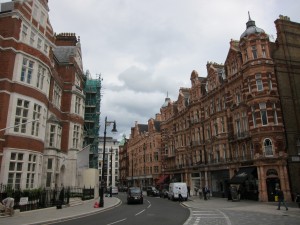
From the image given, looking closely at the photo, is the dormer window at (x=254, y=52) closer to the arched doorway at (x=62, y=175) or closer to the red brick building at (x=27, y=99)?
the red brick building at (x=27, y=99)

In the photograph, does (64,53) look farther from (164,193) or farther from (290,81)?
(290,81)

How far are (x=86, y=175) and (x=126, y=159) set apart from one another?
202ft

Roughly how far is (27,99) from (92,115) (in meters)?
27.3

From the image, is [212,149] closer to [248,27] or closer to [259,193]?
[259,193]

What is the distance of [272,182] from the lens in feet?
101

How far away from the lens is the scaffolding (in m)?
49.0

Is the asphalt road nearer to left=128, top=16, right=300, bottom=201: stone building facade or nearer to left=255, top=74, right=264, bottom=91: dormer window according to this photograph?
left=128, top=16, right=300, bottom=201: stone building facade

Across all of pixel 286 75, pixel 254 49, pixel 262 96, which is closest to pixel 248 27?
pixel 254 49

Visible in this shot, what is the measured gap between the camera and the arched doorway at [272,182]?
100 ft

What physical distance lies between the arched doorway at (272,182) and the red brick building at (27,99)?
2283 cm

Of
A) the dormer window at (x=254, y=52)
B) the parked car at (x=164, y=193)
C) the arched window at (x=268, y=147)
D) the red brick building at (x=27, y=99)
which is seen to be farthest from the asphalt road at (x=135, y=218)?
the dormer window at (x=254, y=52)

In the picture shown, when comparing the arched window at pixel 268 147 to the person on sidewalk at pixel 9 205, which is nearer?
the person on sidewalk at pixel 9 205

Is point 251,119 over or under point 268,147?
over

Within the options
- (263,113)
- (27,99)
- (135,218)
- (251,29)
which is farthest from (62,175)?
(251,29)
